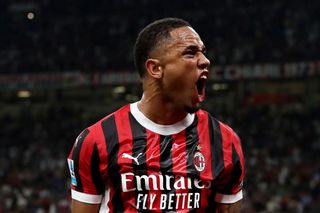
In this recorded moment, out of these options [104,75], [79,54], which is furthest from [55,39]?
[104,75]

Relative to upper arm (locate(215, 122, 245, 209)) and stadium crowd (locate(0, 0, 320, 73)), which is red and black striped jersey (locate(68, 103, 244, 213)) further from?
stadium crowd (locate(0, 0, 320, 73))

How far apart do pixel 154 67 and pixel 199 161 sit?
1.14ft

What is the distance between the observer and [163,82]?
7.57 ft

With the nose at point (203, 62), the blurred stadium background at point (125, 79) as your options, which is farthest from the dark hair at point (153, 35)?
the blurred stadium background at point (125, 79)

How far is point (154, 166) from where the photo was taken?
229cm

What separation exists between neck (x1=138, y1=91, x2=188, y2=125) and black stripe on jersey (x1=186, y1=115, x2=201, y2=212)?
56mm

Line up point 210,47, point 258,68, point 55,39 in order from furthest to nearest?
point 55,39, point 210,47, point 258,68

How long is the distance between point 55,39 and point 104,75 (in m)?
2.77

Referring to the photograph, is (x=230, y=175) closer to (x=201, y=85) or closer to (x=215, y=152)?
(x=215, y=152)

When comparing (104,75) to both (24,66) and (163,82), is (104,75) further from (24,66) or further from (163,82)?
(163,82)

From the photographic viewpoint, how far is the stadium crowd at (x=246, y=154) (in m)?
14.0

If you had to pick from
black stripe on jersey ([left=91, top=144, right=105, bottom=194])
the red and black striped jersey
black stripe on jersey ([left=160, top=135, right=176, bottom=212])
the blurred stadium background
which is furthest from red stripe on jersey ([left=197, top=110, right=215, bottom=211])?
the blurred stadium background

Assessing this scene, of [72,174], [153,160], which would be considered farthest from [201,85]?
[72,174]

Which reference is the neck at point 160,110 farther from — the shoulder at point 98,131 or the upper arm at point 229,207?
the upper arm at point 229,207
